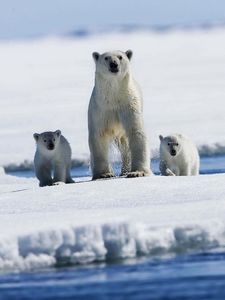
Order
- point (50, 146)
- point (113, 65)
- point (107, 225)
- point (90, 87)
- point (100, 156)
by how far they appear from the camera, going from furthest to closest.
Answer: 1. point (90, 87)
2. point (100, 156)
3. point (50, 146)
4. point (113, 65)
5. point (107, 225)

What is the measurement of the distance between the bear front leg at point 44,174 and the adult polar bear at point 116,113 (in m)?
0.39

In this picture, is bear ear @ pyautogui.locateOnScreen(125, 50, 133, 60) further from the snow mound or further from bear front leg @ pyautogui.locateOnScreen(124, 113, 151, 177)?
the snow mound


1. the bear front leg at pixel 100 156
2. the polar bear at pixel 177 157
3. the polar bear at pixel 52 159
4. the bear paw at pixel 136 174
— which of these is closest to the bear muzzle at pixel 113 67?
the bear front leg at pixel 100 156

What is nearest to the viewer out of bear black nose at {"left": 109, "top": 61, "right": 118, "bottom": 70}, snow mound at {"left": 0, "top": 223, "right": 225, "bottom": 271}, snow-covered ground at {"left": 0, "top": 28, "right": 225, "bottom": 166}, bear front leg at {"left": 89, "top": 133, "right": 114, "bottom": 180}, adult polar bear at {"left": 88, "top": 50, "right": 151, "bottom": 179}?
snow mound at {"left": 0, "top": 223, "right": 225, "bottom": 271}

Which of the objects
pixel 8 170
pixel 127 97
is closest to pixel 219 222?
pixel 127 97

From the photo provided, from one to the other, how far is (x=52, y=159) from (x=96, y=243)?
2982 mm

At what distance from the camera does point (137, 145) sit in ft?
29.9

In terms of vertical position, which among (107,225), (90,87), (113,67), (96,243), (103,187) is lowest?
(96,243)

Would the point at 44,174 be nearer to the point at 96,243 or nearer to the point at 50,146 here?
the point at 50,146

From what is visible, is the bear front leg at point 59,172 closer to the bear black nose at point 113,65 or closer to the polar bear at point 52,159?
the polar bear at point 52,159

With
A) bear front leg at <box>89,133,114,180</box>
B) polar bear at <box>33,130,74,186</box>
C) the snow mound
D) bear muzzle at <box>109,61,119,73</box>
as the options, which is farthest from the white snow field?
bear muzzle at <box>109,61,119,73</box>

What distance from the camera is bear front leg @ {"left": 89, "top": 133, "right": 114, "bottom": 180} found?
30.3 ft

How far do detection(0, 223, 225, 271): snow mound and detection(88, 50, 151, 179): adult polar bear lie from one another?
2.53 meters

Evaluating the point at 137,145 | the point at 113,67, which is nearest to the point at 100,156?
the point at 137,145
